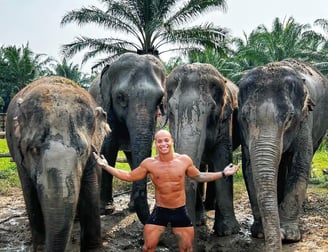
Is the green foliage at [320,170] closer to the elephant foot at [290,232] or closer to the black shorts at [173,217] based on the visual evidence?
the elephant foot at [290,232]

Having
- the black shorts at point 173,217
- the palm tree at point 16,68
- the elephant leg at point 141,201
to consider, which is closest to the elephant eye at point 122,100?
the elephant leg at point 141,201

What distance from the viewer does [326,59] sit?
1246 inches

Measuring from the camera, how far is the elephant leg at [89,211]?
18.4ft

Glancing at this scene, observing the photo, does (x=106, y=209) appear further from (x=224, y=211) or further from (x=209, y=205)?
(x=224, y=211)

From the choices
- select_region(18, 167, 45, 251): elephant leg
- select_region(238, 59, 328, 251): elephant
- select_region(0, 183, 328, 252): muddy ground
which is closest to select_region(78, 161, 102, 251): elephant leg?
select_region(0, 183, 328, 252): muddy ground

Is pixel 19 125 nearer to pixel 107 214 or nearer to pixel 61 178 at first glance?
pixel 61 178

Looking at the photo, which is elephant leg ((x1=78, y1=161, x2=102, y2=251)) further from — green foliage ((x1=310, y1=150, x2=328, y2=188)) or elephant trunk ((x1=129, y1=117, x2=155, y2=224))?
green foliage ((x1=310, y1=150, x2=328, y2=188))

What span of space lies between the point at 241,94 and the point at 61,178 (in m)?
2.58

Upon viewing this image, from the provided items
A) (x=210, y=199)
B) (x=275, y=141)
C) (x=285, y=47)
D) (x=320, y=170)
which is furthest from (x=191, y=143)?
(x=285, y=47)

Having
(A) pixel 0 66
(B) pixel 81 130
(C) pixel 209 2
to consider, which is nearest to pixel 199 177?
(B) pixel 81 130

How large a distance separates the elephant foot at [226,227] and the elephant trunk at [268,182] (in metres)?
1.47

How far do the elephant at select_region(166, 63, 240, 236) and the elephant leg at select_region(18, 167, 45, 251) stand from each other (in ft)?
5.26

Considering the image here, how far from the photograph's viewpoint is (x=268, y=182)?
529 cm

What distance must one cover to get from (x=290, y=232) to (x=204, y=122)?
169cm
